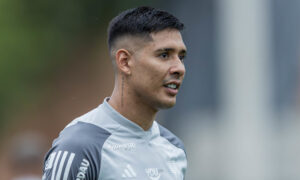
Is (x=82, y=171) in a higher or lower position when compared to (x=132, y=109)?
lower

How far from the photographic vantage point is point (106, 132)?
18.6 ft

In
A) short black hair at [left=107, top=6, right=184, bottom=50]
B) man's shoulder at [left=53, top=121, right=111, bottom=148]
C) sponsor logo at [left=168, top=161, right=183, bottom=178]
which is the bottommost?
sponsor logo at [left=168, top=161, right=183, bottom=178]

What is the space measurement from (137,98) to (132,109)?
0.09 meters

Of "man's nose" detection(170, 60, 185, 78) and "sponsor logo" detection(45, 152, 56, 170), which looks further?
"man's nose" detection(170, 60, 185, 78)

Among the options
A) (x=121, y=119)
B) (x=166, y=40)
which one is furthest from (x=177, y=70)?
(x=121, y=119)

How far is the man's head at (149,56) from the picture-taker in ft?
18.7

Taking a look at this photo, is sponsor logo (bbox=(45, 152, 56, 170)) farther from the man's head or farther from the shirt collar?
the man's head

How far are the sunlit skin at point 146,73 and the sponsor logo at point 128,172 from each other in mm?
399

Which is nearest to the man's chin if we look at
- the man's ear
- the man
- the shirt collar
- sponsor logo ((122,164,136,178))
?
the man

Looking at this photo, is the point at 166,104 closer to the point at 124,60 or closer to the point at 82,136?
the point at 124,60

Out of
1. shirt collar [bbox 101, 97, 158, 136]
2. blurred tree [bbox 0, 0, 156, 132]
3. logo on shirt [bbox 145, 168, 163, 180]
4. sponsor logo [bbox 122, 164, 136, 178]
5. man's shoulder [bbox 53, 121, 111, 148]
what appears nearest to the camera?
man's shoulder [bbox 53, 121, 111, 148]

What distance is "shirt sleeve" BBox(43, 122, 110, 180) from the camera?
17.3 feet

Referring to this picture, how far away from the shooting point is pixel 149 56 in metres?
5.74

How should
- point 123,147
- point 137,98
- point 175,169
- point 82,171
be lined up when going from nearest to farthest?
point 82,171
point 123,147
point 137,98
point 175,169
